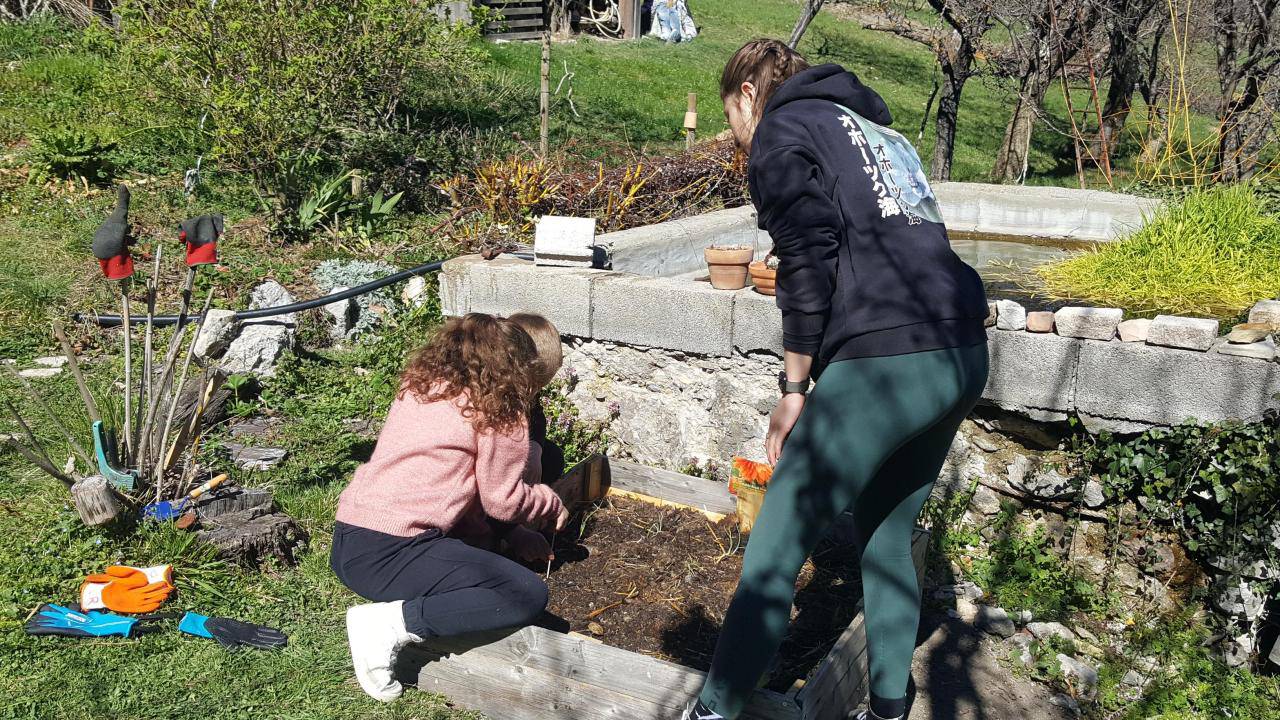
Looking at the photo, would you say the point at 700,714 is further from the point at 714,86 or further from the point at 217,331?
the point at 714,86

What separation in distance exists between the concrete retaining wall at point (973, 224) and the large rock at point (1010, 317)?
202cm

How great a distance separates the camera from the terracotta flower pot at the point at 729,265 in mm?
4324

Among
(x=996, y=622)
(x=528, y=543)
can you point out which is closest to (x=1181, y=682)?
(x=996, y=622)

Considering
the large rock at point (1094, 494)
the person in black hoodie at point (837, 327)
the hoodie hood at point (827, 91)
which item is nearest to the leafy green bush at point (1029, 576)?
the large rock at point (1094, 494)

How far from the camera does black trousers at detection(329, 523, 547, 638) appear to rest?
278cm

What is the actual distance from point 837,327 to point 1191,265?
2889 mm

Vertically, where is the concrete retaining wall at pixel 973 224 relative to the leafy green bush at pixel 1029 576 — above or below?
above

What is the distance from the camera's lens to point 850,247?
2.23 meters

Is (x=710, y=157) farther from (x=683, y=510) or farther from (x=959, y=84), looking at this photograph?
(x=683, y=510)

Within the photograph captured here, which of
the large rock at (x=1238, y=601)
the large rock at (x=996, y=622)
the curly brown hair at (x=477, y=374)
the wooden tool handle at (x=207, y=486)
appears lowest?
the large rock at (x=996, y=622)

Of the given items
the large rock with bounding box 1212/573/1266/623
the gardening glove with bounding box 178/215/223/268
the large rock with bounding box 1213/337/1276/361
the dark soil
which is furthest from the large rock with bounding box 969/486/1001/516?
the gardening glove with bounding box 178/215/223/268

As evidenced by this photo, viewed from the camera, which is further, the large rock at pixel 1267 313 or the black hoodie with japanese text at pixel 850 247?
the large rock at pixel 1267 313

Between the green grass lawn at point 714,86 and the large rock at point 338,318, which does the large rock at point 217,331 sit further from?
the green grass lawn at point 714,86

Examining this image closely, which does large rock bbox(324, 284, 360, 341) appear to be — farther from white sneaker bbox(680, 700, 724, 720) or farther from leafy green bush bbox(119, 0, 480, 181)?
white sneaker bbox(680, 700, 724, 720)
